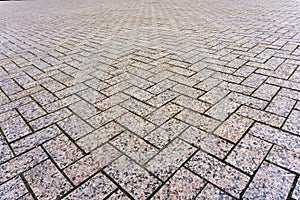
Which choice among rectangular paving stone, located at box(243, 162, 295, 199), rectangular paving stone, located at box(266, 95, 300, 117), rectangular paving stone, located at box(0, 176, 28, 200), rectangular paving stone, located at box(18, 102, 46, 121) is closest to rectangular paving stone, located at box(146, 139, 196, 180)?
rectangular paving stone, located at box(243, 162, 295, 199)

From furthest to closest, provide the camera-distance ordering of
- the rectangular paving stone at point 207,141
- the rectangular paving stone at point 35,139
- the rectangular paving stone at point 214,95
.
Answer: the rectangular paving stone at point 214,95 → the rectangular paving stone at point 35,139 → the rectangular paving stone at point 207,141

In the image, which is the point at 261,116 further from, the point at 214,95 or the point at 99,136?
the point at 99,136

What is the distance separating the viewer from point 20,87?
8.59 ft

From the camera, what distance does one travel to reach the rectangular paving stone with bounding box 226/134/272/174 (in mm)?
1422

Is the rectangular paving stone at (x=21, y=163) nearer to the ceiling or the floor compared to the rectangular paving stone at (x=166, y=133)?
nearer to the floor

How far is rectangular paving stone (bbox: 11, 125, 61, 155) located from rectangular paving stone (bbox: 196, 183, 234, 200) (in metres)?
1.23

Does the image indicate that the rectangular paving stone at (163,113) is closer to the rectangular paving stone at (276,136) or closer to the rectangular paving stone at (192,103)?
→ the rectangular paving stone at (192,103)

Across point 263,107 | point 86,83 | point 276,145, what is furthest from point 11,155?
point 263,107

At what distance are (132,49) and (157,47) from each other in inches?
17.5

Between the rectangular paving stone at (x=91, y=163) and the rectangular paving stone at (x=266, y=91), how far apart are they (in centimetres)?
153

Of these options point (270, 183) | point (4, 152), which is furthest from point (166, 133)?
point (4, 152)

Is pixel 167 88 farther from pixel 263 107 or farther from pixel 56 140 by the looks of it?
pixel 56 140

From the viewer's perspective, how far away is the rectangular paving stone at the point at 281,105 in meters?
1.92

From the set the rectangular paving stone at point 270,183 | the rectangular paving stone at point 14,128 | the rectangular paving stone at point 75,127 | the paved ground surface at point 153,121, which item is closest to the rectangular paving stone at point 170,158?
the paved ground surface at point 153,121
